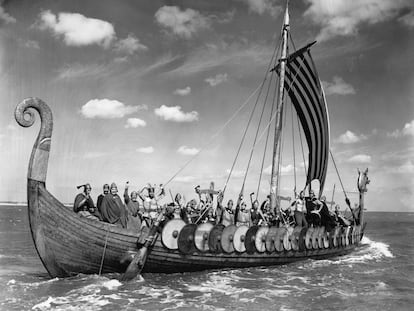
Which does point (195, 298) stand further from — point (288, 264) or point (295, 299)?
point (288, 264)

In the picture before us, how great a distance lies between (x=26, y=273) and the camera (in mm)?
10773

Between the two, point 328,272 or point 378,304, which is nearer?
point 378,304

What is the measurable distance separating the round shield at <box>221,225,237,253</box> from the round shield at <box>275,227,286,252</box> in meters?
1.58

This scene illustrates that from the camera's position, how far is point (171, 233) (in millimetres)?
9016

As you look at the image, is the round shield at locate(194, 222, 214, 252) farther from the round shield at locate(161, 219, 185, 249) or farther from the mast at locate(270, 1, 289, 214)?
the mast at locate(270, 1, 289, 214)

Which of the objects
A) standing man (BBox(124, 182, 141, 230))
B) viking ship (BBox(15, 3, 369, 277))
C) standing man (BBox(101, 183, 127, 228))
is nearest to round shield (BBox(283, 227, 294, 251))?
viking ship (BBox(15, 3, 369, 277))

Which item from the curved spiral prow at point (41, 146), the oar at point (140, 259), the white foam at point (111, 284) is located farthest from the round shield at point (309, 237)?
the curved spiral prow at point (41, 146)

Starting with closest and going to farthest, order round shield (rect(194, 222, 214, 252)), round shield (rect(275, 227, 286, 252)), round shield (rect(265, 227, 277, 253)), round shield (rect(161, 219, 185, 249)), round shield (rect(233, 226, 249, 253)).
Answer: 1. round shield (rect(161, 219, 185, 249))
2. round shield (rect(194, 222, 214, 252))
3. round shield (rect(233, 226, 249, 253))
4. round shield (rect(265, 227, 277, 253))
5. round shield (rect(275, 227, 286, 252))

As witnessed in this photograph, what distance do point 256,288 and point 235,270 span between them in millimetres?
1582

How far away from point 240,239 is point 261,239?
2.39 feet

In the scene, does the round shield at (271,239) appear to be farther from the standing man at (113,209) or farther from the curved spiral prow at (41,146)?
the curved spiral prow at (41,146)

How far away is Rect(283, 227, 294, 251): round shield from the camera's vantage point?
1122 cm

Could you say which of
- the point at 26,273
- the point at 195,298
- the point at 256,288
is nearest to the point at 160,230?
the point at 195,298

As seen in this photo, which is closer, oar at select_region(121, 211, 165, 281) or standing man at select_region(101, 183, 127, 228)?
oar at select_region(121, 211, 165, 281)
